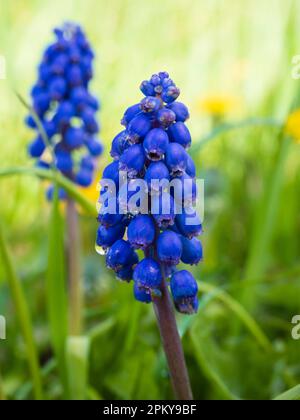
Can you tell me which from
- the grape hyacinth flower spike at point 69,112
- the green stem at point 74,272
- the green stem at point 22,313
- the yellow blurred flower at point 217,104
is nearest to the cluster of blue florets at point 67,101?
the grape hyacinth flower spike at point 69,112

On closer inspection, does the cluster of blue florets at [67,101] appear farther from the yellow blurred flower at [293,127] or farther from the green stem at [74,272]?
the yellow blurred flower at [293,127]

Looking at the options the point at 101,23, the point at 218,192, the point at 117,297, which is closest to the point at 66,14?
the point at 101,23

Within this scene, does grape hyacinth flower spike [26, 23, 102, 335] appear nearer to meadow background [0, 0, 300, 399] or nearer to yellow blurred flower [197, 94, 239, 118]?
meadow background [0, 0, 300, 399]

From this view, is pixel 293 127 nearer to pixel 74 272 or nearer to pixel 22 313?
pixel 74 272

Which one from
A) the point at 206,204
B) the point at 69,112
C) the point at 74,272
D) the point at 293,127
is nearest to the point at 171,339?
the point at 74,272

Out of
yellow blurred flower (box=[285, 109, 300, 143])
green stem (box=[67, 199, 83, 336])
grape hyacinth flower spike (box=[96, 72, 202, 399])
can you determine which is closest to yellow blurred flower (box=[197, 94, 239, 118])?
yellow blurred flower (box=[285, 109, 300, 143])
